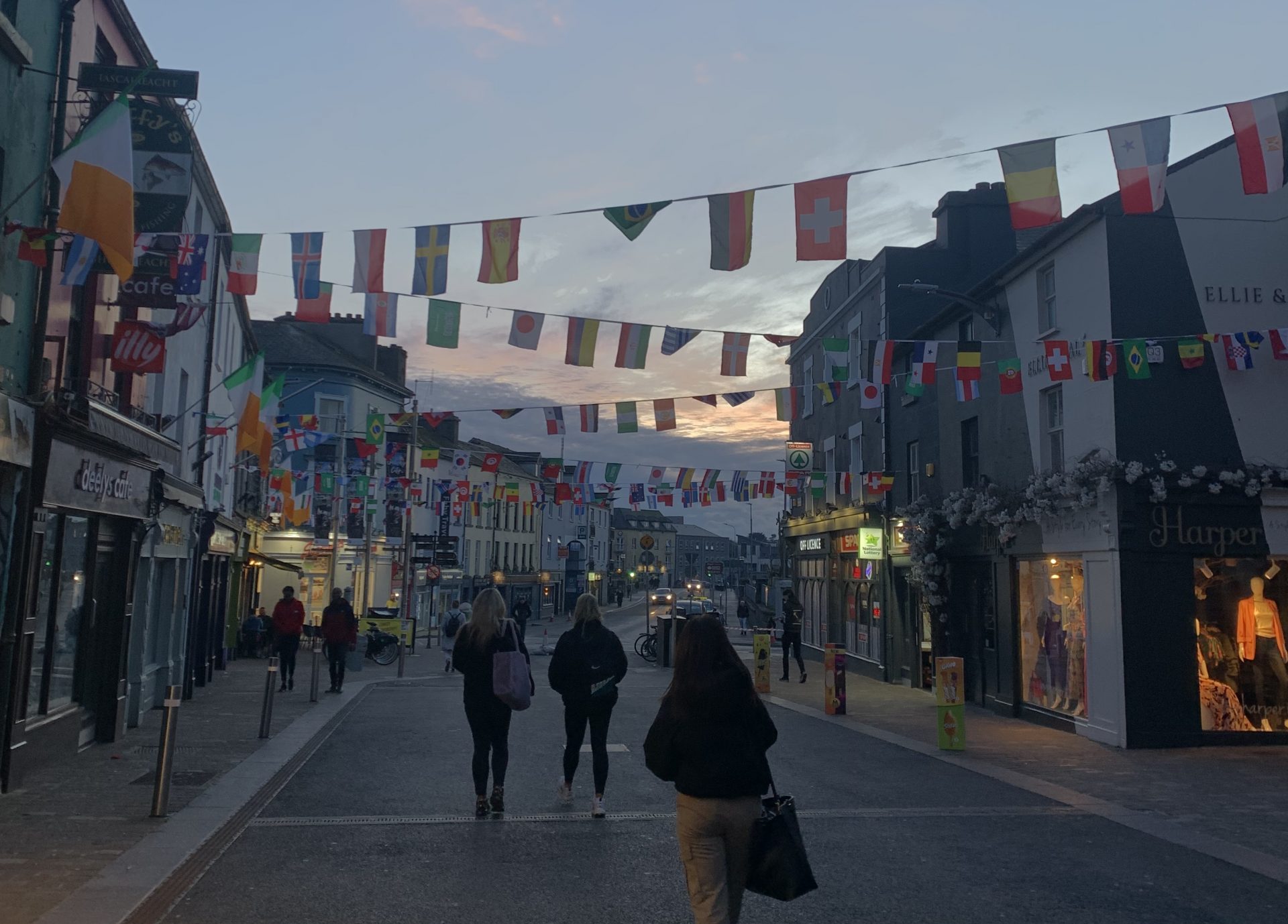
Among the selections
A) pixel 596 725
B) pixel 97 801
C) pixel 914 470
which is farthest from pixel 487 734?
pixel 914 470

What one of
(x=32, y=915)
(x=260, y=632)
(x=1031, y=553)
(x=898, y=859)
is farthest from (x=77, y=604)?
(x=260, y=632)

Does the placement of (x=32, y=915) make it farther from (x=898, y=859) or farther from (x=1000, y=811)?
(x=1000, y=811)

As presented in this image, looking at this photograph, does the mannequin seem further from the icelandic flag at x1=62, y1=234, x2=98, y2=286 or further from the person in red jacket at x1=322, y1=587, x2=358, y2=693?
the icelandic flag at x1=62, y1=234, x2=98, y2=286

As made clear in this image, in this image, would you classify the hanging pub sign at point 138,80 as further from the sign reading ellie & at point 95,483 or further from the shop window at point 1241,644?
the shop window at point 1241,644

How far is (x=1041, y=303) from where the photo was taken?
16.7 meters

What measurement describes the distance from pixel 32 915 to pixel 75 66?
8.51m

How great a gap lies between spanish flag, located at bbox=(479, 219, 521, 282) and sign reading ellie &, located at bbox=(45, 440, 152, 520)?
4398 millimetres

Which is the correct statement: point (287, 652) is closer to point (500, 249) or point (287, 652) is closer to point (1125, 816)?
point (500, 249)

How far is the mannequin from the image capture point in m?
14.1

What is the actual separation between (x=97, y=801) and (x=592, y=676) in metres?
4.42

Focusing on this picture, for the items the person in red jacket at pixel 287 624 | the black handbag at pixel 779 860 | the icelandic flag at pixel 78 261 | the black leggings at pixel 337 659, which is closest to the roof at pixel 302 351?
the black leggings at pixel 337 659

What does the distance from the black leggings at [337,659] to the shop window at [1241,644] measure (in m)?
13.9

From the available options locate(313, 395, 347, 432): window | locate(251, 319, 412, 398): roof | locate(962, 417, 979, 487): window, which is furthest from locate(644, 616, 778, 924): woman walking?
locate(313, 395, 347, 432): window

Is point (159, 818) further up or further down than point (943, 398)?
further down
